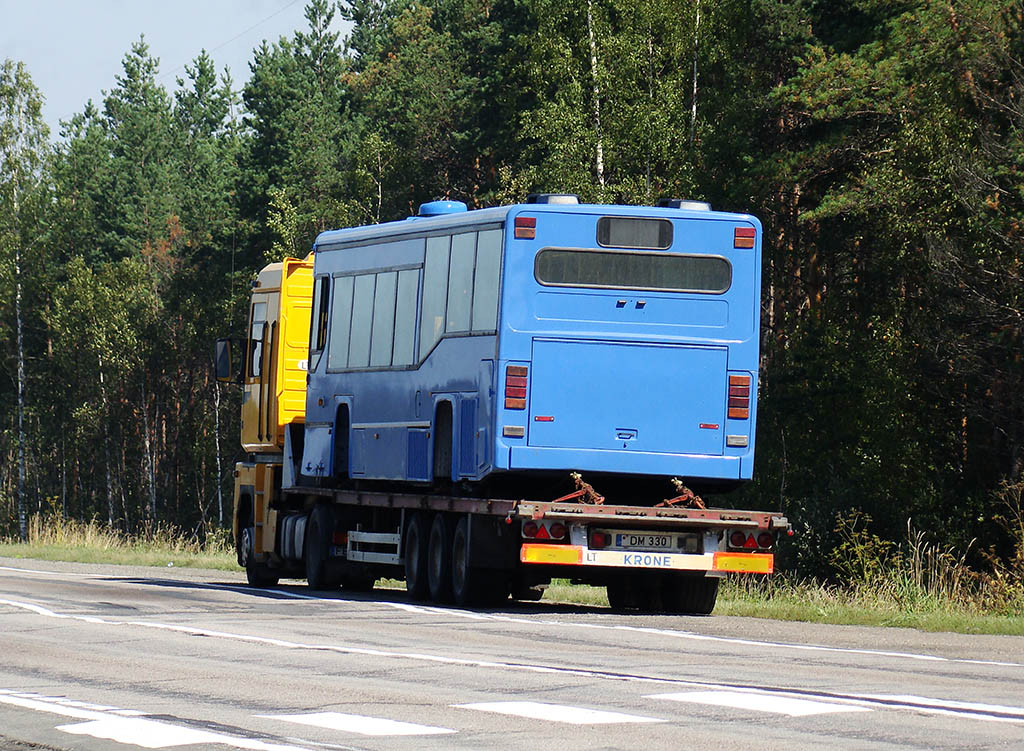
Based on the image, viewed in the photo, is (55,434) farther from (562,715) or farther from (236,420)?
(562,715)

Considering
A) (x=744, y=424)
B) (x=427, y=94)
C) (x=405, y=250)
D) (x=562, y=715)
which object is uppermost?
(x=427, y=94)

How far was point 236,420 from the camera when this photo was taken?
8031cm

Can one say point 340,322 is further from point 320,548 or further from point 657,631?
point 657,631

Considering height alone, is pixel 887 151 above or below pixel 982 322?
above

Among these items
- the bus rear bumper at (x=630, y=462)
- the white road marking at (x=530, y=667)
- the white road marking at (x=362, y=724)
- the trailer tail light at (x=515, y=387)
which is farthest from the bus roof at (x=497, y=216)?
the white road marking at (x=362, y=724)

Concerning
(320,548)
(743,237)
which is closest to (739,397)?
(743,237)

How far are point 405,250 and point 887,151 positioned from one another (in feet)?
66.5

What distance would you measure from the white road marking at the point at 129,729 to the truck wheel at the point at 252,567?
14.7m

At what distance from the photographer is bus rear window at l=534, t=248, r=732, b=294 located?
62.8 feet

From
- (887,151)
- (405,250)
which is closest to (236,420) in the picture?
(887,151)

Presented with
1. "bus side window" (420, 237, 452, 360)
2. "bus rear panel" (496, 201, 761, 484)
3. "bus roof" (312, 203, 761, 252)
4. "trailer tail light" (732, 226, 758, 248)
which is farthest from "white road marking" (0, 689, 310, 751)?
"trailer tail light" (732, 226, 758, 248)

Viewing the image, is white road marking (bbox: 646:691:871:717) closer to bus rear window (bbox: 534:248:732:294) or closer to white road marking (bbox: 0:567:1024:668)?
white road marking (bbox: 0:567:1024:668)

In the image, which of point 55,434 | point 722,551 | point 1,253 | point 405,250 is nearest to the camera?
point 722,551

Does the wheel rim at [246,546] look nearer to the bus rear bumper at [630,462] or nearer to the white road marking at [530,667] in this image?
the white road marking at [530,667]
